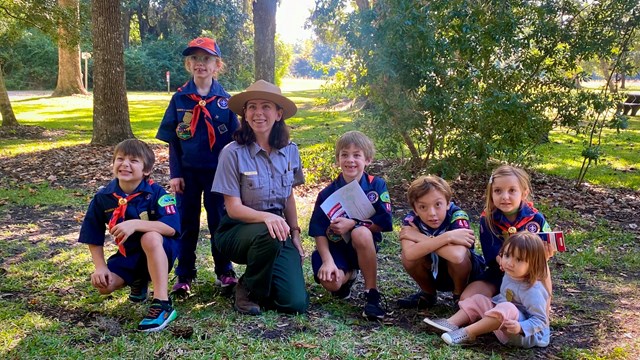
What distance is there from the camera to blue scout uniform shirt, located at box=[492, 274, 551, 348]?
3.37 m

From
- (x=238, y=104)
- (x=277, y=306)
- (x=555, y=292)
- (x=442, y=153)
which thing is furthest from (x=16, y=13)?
(x=555, y=292)

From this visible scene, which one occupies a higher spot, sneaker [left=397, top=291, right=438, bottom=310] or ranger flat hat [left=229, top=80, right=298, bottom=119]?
ranger flat hat [left=229, top=80, right=298, bottom=119]

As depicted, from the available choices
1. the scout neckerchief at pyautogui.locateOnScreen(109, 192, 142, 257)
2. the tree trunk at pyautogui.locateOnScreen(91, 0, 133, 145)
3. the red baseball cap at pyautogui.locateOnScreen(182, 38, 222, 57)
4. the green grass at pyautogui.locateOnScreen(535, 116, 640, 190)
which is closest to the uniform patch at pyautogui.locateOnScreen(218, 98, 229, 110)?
the red baseball cap at pyautogui.locateOnScreen(182, 38, 222, 57)

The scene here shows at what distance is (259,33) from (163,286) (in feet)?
26.0

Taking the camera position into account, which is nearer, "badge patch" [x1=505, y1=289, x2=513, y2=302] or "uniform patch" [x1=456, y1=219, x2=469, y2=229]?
"badge patch" [x1=505, y1=289, x2=513, y2=302]

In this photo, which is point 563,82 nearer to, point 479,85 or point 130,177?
point 479,85

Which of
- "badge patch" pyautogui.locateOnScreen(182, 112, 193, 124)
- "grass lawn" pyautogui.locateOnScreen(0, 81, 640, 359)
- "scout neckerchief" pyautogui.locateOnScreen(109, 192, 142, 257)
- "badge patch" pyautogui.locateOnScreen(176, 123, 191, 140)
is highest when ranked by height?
"badge patch" pyautogui.locateOnScreen(182, 112, 193, 124)

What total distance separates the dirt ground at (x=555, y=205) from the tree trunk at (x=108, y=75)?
432 millimetres

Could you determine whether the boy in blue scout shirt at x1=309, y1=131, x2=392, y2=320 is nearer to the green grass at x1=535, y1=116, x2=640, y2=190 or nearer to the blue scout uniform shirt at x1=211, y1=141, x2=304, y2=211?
the blue scout uniform shirt at x1=211, y1=141, x2=304, y2=211

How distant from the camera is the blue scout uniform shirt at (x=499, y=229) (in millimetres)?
3645

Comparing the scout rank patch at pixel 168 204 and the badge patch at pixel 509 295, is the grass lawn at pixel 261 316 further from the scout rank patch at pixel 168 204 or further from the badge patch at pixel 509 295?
the scout rank patch at pixel 168 204

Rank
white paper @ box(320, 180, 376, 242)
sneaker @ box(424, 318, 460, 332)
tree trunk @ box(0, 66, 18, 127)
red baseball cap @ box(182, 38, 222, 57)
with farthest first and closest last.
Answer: tree trunk @ box(0, 66, 18, 127), red baseball cap @ box(182, 38, 222, 57), white paper @ box(320, 180, 376, 242), sneaker @ box(424, 318, 460, 332)

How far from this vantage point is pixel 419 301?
161 inches

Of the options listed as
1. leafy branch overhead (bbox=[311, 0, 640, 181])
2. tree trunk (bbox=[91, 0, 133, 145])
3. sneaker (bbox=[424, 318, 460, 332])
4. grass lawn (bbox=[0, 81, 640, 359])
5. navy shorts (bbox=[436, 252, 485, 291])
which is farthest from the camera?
tree trunk (bbox=[91, 0, 133, 145])
